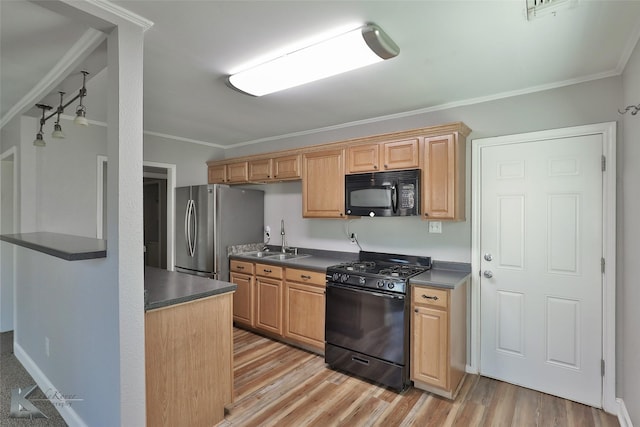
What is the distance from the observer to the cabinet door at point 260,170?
3975 mm

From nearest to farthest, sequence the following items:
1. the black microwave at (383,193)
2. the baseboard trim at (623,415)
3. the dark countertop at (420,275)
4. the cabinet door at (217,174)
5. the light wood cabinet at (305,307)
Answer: the baseboard trim at (623,415)
the dark countertop at (420,275)
the black microwave at (383,193)
the light wood cabinet at (305,307)
the cabinet door at (217,174)

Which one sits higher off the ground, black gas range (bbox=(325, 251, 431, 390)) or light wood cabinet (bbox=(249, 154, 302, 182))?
light wood cabinet (bbox=(249, 154, 302, 182))

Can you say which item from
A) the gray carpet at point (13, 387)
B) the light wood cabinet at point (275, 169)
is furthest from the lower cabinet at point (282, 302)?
the gray carpet at point (13, 387)

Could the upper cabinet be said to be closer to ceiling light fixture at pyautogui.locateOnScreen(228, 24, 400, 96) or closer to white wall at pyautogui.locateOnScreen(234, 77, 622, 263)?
white wall at pyautogui.locateOnScreen(234, 77, 622, 263)

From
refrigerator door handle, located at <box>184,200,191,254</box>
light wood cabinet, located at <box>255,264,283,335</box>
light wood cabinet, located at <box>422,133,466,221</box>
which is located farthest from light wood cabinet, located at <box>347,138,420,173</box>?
refrigerator door handle, located at <box>184,200,191,254</box>

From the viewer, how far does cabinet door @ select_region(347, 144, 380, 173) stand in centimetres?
314

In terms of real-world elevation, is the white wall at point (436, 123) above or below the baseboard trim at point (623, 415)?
above

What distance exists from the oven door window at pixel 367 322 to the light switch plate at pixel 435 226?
2.80 feet

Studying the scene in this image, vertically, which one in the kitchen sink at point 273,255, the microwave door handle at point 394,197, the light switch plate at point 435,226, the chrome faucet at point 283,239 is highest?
the microwave door handle at point 394,197

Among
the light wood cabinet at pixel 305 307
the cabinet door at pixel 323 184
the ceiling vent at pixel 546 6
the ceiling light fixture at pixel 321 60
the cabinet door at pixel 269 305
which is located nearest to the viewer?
the ceiling vent at pixel 546 6

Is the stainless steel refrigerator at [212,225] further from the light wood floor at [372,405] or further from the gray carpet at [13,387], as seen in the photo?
the gray carpet at [13,387]

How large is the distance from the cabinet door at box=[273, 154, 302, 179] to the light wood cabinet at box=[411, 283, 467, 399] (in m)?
1.87

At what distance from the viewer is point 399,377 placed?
8.52ft

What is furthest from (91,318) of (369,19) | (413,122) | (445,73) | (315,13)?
(413,122)
